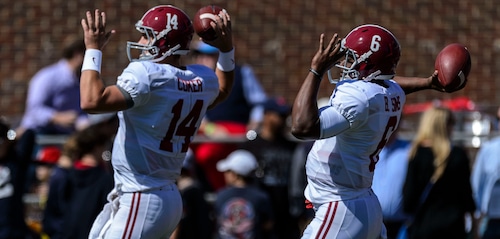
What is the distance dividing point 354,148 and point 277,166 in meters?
3.91

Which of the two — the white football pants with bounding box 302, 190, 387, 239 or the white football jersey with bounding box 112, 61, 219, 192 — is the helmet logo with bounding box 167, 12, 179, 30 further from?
the white football pants with bounding box 302, 190, 387, 239

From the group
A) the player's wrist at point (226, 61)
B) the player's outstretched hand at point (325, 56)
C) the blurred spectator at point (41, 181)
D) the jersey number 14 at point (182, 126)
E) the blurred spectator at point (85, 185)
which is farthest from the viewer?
the blurred spectator at point (41, 181)

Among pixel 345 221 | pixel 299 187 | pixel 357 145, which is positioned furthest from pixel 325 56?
pixel 299 187

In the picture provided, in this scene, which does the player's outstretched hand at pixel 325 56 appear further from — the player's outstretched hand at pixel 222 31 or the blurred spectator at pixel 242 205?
the blurred spectator at pixel 242 205

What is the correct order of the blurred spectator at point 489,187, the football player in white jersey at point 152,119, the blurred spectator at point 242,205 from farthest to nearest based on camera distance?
the blurred spectator at point 242,205
the blurred spectator at point 489,187
the football player in white jersey at point 152,119

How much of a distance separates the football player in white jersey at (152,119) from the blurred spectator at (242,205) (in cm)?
280

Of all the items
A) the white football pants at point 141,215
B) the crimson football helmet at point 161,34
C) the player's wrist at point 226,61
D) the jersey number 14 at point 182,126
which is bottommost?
the white football pants at point 141,215

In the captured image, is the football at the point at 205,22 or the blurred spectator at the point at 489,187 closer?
the football at the point at 205,22

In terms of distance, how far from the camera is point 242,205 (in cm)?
948

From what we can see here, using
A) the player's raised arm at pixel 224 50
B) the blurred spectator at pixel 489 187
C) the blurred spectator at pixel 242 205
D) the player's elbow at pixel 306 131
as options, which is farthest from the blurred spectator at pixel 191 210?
the player's elbow at pixel 306 131

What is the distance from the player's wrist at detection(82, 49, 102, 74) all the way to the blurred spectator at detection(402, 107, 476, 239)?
3.69m

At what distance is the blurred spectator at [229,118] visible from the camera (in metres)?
10.4

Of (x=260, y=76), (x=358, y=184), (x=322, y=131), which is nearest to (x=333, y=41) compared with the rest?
(x=322, y=131)

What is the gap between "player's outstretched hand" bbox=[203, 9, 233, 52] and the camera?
682 centimetres
